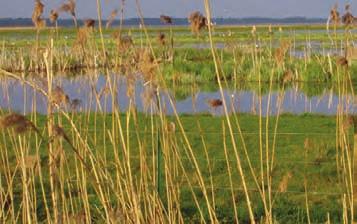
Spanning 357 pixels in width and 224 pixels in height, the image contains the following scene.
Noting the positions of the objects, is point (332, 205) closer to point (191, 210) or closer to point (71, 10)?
point (191, 210)

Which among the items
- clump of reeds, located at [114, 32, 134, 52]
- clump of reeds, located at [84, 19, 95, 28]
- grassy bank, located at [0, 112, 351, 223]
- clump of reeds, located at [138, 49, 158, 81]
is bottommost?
grassy bank, located at [0, 112, 351, 223]

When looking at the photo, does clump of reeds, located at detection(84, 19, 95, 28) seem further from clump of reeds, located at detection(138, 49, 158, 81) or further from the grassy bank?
the grassy bank

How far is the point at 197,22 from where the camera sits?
2.81m

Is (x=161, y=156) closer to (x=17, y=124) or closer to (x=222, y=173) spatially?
(x=222, y=173)

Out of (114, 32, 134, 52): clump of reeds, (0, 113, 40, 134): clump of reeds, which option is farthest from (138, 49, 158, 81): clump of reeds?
(0, 113, 40, 134): clump of reeds

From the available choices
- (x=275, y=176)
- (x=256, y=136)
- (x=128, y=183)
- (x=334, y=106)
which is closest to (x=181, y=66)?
(x=334, y=106)

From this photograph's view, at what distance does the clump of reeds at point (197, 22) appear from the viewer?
277 centimetres

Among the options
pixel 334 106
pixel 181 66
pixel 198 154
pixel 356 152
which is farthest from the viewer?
pixel 181 66

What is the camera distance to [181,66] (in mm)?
25312

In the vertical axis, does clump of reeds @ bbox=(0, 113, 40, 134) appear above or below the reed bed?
above

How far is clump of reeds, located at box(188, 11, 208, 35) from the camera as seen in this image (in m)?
2.77

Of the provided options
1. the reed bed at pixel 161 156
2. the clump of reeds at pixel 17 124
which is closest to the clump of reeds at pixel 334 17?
the reed bed at pixel 161 156

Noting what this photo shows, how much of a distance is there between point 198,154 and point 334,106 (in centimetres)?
811

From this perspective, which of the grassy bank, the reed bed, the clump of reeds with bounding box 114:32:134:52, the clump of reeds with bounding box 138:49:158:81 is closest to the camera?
the clump of reeds with bounding box 138:49:158:81
